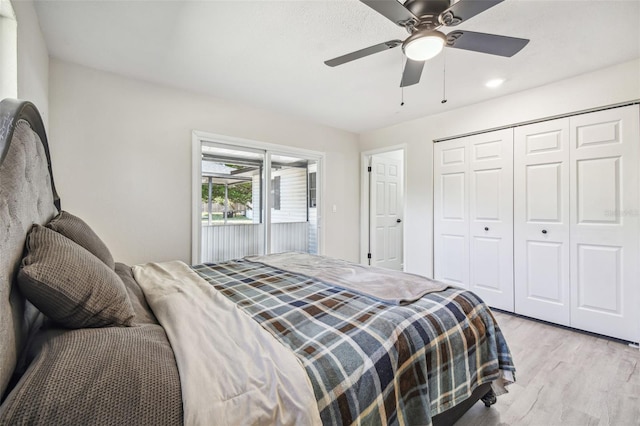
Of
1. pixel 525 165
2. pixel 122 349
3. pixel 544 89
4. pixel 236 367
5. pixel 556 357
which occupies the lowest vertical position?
pixel 556 357

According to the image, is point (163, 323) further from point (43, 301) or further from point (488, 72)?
point (488, 72)

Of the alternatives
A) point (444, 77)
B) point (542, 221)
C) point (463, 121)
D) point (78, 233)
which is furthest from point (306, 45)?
point (542, 221)

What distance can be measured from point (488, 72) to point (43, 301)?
3.38 meters

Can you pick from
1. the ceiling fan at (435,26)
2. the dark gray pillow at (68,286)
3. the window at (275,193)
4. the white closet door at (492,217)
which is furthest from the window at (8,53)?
the white closet door at (492,217)

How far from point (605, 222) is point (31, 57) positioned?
467cm

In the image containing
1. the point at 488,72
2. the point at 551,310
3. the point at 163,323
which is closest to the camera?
the point at 163,323

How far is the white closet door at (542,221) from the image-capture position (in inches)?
109

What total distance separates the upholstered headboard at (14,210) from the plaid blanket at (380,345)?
73 centimetres

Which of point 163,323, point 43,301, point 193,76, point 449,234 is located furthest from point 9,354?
point 449,234

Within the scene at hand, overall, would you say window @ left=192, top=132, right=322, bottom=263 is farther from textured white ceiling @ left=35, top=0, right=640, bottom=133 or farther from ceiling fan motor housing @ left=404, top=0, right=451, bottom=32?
ceiling fan motor housing @ left=404, top=0, right=451, bottom=32

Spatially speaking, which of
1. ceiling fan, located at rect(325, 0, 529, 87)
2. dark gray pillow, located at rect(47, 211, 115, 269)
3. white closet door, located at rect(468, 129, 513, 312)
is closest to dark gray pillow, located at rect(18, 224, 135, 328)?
dark gray pillow, located at rect(47, 211, 115, 269)

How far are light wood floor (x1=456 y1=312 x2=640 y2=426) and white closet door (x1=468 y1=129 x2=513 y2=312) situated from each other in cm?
69

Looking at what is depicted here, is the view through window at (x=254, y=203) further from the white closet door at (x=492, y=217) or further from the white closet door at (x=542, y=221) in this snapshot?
the white closet door at (x=542, y=221)

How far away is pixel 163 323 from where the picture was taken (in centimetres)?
104
